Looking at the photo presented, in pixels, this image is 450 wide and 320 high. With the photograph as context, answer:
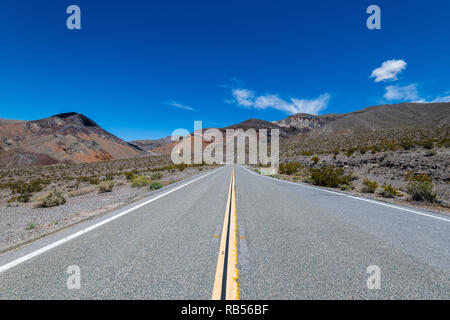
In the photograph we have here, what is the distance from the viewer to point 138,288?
2.21 metres

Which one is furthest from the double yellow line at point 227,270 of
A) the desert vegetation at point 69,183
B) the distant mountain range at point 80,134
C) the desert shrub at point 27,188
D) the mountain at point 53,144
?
the mountain at point 53,144

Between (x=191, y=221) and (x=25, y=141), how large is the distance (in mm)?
81542

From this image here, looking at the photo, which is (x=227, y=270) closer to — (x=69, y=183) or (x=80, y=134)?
(x=69, y=183)

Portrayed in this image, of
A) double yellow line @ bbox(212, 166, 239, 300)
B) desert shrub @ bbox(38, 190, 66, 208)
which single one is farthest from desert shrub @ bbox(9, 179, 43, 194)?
double yellow line @ bbox(212, 166, 239, 300)

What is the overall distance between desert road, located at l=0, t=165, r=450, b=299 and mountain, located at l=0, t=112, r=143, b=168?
65.1 metres

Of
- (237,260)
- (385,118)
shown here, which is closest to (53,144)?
(237,260)

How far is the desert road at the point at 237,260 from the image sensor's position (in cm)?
217

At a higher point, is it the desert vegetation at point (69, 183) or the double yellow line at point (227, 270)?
the double yellow line at point (227, 270)

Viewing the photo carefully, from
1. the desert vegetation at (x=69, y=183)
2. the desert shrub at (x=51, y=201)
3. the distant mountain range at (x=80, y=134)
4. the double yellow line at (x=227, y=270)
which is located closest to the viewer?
the double yellow line at (x=227, y=270)

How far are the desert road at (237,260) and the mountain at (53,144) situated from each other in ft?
214

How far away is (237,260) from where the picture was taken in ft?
9.38

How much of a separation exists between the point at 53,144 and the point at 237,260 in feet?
249

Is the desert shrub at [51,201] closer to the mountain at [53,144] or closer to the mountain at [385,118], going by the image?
the mountain at [53,144]
